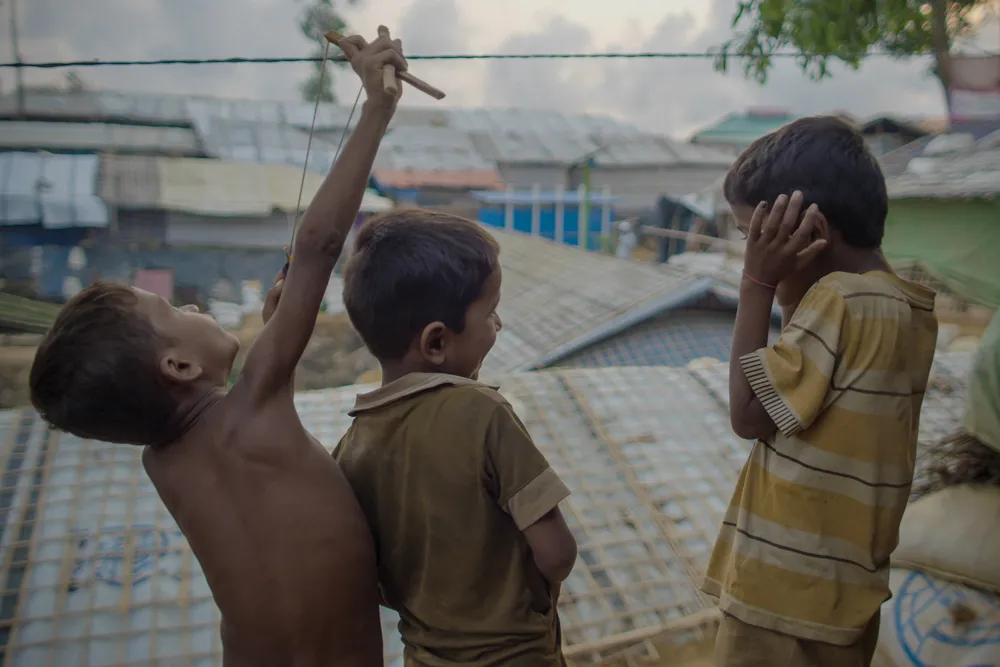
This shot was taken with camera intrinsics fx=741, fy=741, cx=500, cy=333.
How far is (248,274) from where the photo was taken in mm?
7559

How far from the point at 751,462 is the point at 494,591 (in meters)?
0.48

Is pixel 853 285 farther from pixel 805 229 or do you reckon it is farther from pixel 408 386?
pixel 408 386

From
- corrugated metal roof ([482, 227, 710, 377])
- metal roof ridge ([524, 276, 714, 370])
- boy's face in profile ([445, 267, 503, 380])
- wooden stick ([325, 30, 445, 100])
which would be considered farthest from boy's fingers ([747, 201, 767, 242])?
metal roof ridge ([524, 276, 714, 370])

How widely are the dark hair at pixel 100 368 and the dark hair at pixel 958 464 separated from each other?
2066 millimetres

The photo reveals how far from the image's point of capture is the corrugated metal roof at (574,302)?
16.5 ft

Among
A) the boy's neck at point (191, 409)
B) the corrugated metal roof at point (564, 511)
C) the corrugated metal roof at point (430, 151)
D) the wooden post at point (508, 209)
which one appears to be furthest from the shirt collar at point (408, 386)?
the wooden post at point (508, 209)

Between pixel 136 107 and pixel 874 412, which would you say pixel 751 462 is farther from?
pixel 136 107

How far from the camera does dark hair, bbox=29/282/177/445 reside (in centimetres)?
99

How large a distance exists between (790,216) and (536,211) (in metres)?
13.9

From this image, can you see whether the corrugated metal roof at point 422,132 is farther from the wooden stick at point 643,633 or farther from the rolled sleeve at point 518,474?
the rolled sleeve at point 518,474

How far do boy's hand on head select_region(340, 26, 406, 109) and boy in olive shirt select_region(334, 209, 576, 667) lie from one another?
17 centimetres

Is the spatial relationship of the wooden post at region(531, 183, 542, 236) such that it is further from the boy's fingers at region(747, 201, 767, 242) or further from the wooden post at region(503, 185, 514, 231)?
the boy's fingers at region(747, 201, 767, 242)

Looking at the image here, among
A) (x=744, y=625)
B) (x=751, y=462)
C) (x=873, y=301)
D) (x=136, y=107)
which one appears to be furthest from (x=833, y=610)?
(x=136, y=107)

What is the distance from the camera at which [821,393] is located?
108 cm
